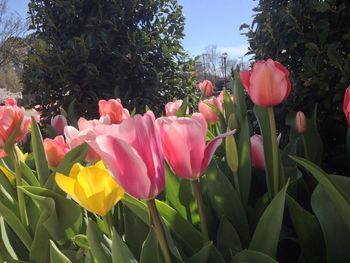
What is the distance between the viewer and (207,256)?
0.79 metres

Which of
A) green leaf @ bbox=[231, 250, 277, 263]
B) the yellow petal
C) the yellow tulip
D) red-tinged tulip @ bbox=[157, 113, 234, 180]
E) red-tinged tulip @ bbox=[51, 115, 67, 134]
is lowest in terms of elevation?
green leaf @ bbox=[231, 250, 277, 263]

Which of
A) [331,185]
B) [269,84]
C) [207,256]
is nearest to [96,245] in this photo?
[207,256]

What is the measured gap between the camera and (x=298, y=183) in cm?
120

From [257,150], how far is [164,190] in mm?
294

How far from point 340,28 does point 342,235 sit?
0.95 meters

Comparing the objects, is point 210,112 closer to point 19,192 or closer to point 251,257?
point 19,192

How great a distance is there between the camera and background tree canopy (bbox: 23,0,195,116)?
8.88 feet

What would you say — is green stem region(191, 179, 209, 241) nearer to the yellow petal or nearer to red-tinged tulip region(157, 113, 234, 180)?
red-tinged tulip region(157, 113, 234, 180)

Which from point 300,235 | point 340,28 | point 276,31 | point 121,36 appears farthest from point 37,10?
point 300,235

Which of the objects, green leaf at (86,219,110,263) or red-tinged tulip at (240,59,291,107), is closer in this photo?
green leaf at (86,219,110,263)

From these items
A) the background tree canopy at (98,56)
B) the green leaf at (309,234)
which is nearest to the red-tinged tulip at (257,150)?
the green leaf at (309,234)

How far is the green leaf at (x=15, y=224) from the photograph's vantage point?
3.48 feet

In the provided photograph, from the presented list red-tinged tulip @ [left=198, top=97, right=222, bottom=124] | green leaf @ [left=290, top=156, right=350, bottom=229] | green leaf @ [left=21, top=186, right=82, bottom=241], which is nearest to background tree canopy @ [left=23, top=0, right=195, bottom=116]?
red-tinged tulip @ [left=198, top=97, right=222, bottom=124]

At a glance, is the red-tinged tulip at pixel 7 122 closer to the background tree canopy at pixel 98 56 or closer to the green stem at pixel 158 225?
the green stem at pixel 158 225
